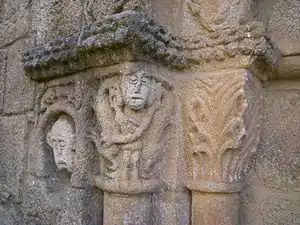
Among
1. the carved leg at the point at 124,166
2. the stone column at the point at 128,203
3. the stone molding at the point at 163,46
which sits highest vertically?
the stone molding at the point at 163,46

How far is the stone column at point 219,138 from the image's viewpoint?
1.27 meters

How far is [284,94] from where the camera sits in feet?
4.79

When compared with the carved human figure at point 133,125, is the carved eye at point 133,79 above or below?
above

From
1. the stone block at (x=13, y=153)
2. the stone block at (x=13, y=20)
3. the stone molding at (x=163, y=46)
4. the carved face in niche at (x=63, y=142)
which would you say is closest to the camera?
the stone molding at (x=163, y=46)

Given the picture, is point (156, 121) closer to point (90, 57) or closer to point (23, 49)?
point (90, 57)

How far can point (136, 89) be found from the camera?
4.12ft

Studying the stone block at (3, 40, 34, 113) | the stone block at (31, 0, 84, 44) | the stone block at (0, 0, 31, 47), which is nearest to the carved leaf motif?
the stone block at (31, 0, 84, 44)

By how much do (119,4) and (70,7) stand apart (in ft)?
1.26

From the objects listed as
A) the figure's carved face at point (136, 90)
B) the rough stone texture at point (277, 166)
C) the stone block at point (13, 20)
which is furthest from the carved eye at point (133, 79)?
the stone block at point (13, 20)

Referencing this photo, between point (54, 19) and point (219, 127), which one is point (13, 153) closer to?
point (54, 19)

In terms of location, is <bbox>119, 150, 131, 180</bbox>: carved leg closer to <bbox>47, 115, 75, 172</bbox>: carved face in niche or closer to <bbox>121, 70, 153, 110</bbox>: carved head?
<bbox>121, 70, 153, 110</bbox>: carved head

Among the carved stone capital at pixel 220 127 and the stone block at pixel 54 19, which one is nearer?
the carved stone capital at pixel 220 127

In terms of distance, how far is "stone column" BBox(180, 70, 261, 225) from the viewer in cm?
127

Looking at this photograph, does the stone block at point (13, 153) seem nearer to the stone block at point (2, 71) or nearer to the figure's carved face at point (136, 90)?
the stone block at point (2, 71)
